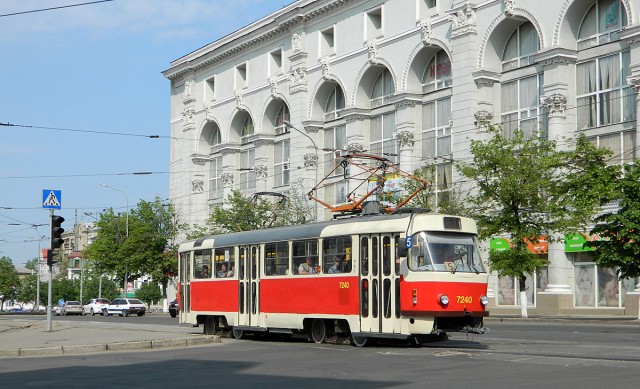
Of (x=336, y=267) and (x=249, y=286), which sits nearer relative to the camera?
(x=336, y=267)

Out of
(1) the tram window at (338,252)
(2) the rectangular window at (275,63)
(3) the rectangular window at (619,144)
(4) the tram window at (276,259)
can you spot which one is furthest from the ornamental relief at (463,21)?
(1) the tram window at (338,252)

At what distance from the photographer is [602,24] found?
45875 mm

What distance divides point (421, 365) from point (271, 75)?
53.9 meters

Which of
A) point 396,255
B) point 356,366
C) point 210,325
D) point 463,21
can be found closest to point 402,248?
point 396,255

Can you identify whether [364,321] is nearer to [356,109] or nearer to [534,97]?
[534,97]

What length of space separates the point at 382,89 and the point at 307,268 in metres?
37.1

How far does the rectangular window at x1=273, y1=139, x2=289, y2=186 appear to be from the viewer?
6869 cm

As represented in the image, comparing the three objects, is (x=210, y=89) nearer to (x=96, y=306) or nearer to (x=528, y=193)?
(x=96, y=306)

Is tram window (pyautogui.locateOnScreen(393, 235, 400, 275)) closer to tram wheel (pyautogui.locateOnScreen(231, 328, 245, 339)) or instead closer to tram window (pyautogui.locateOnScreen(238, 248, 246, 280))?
tram window (pyautogui.locateOnScreen(238, 248, 246, 280))

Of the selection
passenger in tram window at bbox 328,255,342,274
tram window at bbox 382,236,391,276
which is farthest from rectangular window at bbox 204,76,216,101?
tram window at bbox 382,236,391,276

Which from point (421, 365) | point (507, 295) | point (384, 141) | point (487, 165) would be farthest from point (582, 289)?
point (421, 365)

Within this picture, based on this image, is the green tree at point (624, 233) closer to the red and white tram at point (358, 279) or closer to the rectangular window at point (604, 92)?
the rectangular window at point (604, 92)

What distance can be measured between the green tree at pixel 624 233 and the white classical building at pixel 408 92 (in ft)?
25.7

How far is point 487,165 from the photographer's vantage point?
42.4m
